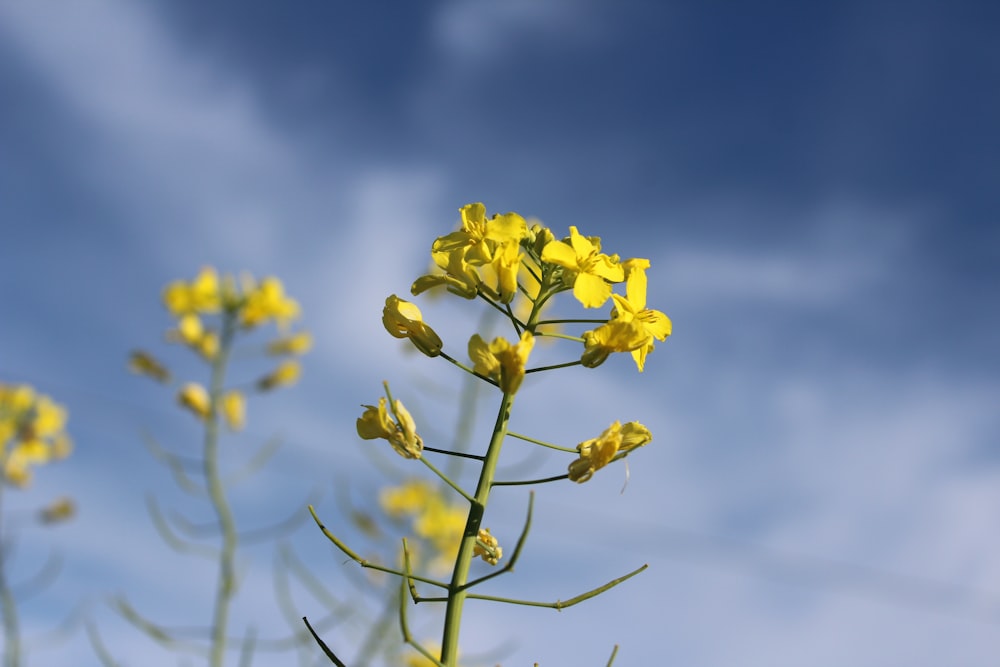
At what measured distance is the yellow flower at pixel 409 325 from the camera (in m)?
1.60

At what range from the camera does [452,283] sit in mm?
1595

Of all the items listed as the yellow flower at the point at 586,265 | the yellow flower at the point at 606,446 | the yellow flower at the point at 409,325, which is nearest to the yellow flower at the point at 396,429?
the yellow flower at the point at 409,325

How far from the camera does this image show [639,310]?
1559 millimetres

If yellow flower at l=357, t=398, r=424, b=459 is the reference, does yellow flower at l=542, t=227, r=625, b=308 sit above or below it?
above

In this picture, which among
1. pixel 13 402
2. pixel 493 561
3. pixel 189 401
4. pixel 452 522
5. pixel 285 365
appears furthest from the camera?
pixel 13 402

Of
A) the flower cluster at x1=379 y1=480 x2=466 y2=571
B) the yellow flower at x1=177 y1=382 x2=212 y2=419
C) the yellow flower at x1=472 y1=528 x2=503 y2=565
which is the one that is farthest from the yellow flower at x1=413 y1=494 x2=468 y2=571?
the yellow flower at x1=472 y1=528 x2=503 y2=565

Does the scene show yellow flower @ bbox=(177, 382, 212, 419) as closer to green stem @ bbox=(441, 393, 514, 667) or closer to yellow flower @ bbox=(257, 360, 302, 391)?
yellow flower @ bbox=(257, 360, 302, 391)

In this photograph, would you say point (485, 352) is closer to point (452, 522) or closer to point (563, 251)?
point (563, 251)

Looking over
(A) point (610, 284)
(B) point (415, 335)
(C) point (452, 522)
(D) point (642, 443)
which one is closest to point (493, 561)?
(D) point (642, 443)

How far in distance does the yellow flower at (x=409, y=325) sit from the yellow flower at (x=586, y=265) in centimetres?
29

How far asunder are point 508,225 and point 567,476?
0.52 meters

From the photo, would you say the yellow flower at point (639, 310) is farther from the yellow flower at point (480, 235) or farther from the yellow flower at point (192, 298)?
the yellow flower at point (192, 298)

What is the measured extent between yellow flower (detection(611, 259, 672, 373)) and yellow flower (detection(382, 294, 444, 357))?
1.25ft

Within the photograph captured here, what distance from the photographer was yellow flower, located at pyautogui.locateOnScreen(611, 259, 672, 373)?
1.54 m
